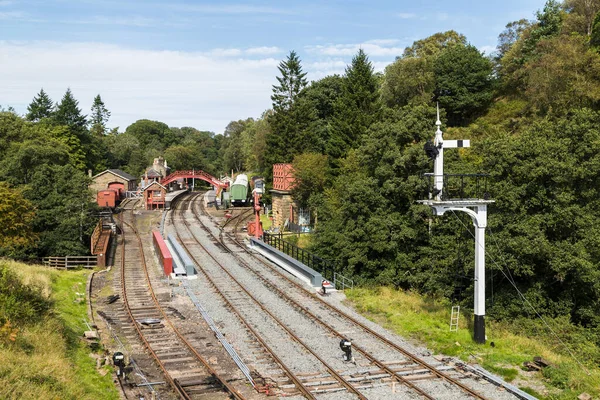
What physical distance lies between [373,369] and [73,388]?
308 inches

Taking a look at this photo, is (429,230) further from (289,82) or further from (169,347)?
(289,82)

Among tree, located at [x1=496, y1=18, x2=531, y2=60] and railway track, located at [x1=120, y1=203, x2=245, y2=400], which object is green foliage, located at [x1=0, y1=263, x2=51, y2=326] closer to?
railway track, located at [x1=120, y1=203, x2=245, y2=400]

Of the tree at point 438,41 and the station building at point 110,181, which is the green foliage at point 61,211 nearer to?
the station building at point 110,181

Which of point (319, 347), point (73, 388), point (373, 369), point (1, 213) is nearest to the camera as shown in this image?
point (73, 388)

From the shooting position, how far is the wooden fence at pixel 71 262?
3397cm

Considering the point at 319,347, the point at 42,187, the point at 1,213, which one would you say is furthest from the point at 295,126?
the point at 319,347

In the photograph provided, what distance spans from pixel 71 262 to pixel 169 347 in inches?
793

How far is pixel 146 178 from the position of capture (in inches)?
3519

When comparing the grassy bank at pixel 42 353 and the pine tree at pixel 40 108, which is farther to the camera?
the pine tree at pixel 40 108

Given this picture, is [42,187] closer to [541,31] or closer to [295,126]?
[295,126]

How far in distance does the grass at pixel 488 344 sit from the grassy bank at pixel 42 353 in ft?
32.6

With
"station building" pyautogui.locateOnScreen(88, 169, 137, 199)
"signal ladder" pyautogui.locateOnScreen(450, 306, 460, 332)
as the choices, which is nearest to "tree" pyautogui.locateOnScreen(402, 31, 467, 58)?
"station building" pyautogui.locateOnScreen(88, 169, 137, 199)

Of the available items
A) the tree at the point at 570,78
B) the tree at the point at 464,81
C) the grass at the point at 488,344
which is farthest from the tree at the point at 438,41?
the grass at the point at 488,344

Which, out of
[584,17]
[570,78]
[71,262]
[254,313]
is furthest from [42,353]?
[584,17]
